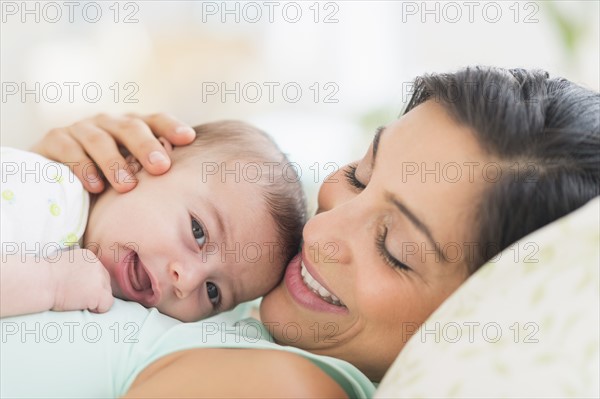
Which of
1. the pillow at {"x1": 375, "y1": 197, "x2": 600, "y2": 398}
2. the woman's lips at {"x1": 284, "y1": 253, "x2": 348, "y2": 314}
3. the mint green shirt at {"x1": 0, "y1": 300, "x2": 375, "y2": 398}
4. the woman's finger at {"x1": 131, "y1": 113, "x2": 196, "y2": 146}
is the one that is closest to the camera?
the pillow at {"x1": 375, "y1": 197, "x2": 600, "y2": 398}

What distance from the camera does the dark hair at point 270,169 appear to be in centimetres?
134

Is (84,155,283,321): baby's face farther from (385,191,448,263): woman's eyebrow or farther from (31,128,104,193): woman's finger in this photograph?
(385,191,448,263): woman's eyebrow

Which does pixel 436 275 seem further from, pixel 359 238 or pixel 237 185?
pixel 237 185

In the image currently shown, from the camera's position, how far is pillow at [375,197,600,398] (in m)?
0.71

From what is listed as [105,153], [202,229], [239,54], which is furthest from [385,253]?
[239,54]

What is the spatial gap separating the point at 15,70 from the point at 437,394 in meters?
2.56

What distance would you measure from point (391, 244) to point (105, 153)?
2.05 feet

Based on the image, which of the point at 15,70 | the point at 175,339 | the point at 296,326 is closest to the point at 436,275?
the point at 296,326

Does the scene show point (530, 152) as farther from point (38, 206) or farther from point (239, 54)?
point (239, 54)

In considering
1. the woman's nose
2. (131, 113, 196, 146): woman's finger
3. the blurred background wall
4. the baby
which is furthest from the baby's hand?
the blurred background wall

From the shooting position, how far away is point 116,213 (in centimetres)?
126

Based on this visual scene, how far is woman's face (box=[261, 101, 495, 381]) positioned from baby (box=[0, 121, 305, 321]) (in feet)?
0.56

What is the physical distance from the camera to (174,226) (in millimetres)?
1246

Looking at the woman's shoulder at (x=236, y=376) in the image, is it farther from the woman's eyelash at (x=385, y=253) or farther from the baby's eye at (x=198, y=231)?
the baby's eye at (x=198, y=231)
